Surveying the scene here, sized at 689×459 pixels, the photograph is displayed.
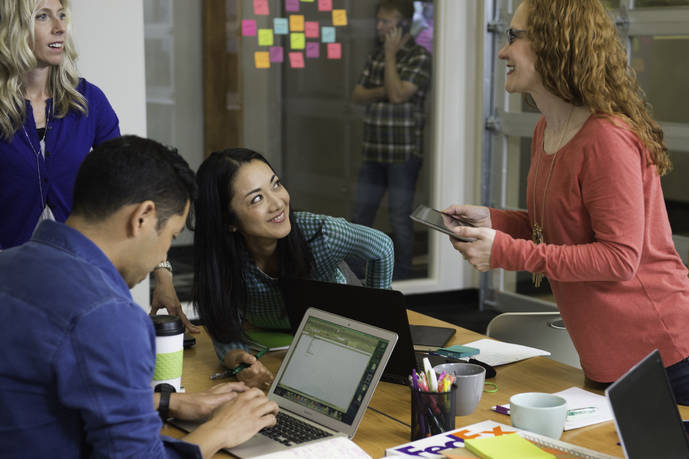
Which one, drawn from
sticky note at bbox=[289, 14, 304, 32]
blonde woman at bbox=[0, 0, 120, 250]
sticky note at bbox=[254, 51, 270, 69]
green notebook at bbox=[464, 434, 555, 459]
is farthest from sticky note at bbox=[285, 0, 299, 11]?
green notebook at bbox=[464, 434, 555, 459]

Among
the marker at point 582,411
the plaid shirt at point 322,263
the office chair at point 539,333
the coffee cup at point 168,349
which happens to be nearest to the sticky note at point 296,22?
the plaid shirt at point 322,263

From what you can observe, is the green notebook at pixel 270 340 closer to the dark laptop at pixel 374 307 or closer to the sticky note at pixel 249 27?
the dark laptop at pixel 374 307

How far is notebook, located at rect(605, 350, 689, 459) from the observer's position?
1253 millimetres

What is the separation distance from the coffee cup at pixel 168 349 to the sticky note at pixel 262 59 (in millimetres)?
2901

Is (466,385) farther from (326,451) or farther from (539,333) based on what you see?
(539,333)

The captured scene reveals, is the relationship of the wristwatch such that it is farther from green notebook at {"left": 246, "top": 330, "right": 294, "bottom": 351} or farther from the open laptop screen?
green notebook at {"left": 246, "top": 330, "right": 294, "bottom": 351}

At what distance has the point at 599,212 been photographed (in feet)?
5.76

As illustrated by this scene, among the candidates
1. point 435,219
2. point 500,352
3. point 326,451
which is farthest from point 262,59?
point 326,451

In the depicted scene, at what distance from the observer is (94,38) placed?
153 inches

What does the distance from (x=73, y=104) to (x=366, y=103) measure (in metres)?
2.45

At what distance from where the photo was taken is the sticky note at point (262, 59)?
14.8 ft

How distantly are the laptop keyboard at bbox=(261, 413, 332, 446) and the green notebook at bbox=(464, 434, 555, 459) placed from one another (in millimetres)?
299

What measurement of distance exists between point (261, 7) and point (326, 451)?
340cm

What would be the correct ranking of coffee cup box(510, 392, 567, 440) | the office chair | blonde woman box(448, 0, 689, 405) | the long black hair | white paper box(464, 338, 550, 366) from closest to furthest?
coffee cup box(510, 392, 567, 440) < blonde woman box(448, 0, 689, 405) < white paper box(464, 338, 550, 366) < the long black hair < the office chair
